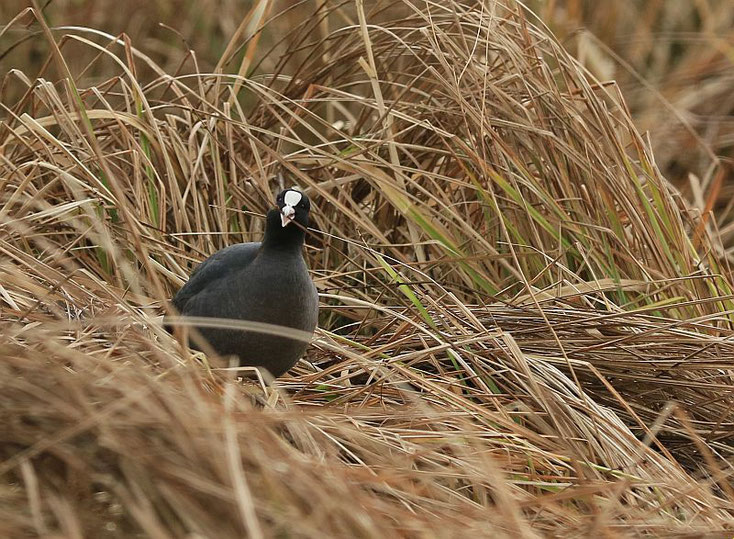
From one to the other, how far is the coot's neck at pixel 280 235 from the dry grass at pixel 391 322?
295 mm

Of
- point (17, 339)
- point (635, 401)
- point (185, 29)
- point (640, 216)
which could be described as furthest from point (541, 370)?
point (185, 29)

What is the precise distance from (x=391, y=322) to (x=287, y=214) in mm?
469

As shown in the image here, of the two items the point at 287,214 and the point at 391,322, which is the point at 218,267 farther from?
the point at 391,322

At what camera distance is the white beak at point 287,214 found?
275cm

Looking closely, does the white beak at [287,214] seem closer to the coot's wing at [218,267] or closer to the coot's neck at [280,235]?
the coot's neck at [280,235]

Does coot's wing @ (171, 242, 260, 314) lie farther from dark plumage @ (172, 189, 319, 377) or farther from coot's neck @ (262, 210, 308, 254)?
coot's neck @ (262, 210, 308, 254)

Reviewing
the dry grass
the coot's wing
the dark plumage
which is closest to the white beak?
the dark plumage

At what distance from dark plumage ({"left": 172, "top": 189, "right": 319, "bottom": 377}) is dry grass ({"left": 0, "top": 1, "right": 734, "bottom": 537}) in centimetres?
15

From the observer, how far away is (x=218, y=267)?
2955 mm

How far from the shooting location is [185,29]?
6.03 meters

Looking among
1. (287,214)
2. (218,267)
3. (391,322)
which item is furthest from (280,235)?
(391,322)

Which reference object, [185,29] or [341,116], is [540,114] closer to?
[341,116]

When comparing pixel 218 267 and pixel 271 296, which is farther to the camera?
pixel 218 267

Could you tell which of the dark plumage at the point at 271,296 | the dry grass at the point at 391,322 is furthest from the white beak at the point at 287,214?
the dry grass at the point at 391,322
